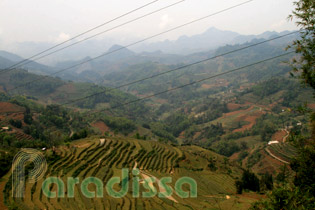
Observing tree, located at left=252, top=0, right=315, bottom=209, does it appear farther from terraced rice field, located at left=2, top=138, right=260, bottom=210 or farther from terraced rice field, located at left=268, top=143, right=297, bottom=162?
terraced rice field, located at left=268, top=143, right=297, bottom=162

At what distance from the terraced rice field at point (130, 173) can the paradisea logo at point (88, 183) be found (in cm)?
45

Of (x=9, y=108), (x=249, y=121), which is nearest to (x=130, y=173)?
(x=9, y=108)

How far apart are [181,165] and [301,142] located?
91.8 ft

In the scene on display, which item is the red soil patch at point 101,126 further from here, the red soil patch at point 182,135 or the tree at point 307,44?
the tree at point 307,44

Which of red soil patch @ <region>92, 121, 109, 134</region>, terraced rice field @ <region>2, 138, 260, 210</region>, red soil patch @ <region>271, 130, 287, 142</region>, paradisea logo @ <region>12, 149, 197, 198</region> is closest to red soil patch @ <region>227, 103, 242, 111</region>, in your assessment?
red soil patch @ <region>271, 130, 287, 142</region>

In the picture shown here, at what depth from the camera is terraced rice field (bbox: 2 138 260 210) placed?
19000mm

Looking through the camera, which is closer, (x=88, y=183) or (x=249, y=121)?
(x=88, y=183)

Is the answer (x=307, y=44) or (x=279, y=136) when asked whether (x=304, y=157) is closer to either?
(x=307, y=44)

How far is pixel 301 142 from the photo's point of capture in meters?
10.1

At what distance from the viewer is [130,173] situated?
88.7 feet

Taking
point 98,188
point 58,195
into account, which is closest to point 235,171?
point 98,188

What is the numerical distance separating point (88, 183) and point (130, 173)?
5761mm

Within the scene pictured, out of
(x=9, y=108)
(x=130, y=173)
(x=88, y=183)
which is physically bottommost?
(x=130, y=173)

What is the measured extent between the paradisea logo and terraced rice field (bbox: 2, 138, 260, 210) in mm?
448
